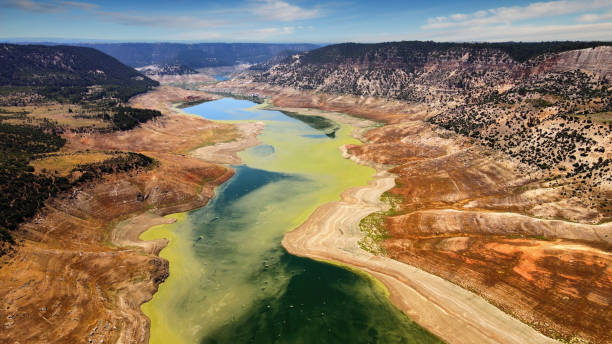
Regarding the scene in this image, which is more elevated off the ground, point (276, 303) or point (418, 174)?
point (418, 174)

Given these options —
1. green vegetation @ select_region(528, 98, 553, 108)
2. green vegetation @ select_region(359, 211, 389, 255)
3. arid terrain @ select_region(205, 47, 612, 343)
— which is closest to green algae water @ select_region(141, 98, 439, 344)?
arid terrain @ select_region(205, 47, 612, 343)

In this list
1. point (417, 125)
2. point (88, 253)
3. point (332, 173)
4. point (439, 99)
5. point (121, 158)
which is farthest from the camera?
point (439, 99)

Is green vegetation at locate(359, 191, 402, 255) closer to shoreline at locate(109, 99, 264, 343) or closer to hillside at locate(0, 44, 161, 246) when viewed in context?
shoreline at locate(109, 99, 264, 343)

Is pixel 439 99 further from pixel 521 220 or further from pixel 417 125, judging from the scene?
pixel 521 220

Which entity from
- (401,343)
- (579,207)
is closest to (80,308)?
(401,343)

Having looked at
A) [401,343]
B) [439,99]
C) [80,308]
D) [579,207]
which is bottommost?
[401,343]

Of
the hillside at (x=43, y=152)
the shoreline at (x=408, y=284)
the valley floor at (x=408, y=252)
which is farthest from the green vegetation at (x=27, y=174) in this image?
the shoreline at (x=408, y=284)

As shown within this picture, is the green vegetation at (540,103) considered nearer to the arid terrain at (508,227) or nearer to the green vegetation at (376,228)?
the arid terrain at (508,227)
